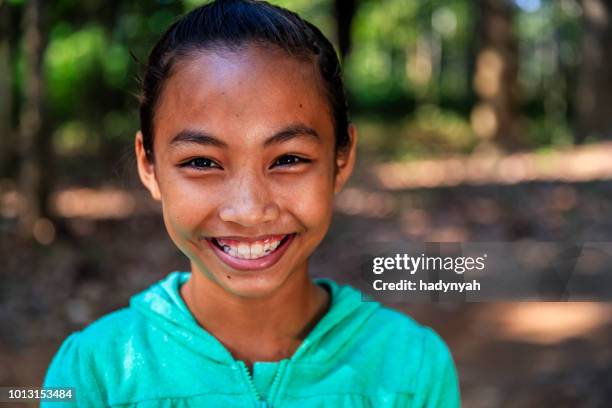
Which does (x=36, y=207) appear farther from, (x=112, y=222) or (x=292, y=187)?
(x=292, y=187)

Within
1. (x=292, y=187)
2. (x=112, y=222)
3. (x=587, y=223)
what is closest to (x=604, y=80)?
(x=587, y=223)

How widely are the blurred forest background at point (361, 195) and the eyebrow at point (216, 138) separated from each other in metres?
0.34

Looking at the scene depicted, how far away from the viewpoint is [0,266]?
5617mm

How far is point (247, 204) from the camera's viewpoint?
4.69 feet

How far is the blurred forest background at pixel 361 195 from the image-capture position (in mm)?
4535

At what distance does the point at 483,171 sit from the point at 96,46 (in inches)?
223

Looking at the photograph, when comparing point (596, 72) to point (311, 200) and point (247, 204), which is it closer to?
point (311, 200)

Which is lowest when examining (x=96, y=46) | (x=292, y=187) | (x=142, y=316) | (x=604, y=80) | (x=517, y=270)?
(x=142, y=316)

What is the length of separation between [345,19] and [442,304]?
1367cm

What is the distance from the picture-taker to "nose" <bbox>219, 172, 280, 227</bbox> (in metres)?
1.43

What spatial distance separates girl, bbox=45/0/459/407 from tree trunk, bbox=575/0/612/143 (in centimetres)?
864

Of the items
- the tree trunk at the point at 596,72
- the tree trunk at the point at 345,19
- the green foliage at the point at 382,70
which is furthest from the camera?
the tree trunk at the point at 345,19

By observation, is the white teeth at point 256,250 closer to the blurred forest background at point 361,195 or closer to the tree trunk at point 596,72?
the blurred forest background at point 361,195

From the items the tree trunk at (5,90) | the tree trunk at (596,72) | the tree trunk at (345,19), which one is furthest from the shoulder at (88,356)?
the tree trunk at (345,19)
